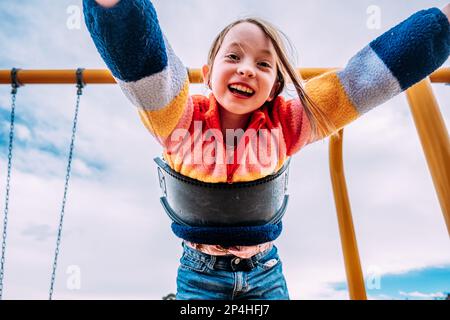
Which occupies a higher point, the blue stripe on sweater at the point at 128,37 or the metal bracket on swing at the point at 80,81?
the metal bracket on swing at the point at 80,81

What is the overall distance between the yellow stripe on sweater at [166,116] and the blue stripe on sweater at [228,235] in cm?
25

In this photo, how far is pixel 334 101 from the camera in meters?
0.90

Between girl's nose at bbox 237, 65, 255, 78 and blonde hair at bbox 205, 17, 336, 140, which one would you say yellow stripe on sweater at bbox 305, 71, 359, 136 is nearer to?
blonde hair at bbox 205, 17, 336, 140

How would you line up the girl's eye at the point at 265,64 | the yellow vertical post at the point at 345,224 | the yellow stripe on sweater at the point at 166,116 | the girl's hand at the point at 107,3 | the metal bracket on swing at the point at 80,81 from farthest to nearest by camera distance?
the metal bracket on swing at the point at 80,81, the yellow vertical post at the point at 345,224, the girl's eye at the point at 265,64, the yellow stripe on sweater at the point at 166,116, the girl's hand at the point at 107,3

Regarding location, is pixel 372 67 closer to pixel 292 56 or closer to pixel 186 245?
pixel 292 56

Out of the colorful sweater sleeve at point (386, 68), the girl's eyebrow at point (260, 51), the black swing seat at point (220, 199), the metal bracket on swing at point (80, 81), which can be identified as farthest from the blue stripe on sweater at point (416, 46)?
the metal bracket on swing at point (80, 81)

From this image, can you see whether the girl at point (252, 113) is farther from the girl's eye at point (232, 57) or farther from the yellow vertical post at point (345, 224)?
the yellow vertical post at point (345, 224)

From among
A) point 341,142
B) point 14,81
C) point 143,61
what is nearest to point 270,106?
point 143,61

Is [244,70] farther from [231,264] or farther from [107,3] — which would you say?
[231,264]

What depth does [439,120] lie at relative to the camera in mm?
985

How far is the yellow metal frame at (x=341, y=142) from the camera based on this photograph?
3.07 ft

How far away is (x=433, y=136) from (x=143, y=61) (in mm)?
763

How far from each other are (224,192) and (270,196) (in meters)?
0.13

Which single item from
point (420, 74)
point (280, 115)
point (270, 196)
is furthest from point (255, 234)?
point (420, 74)
